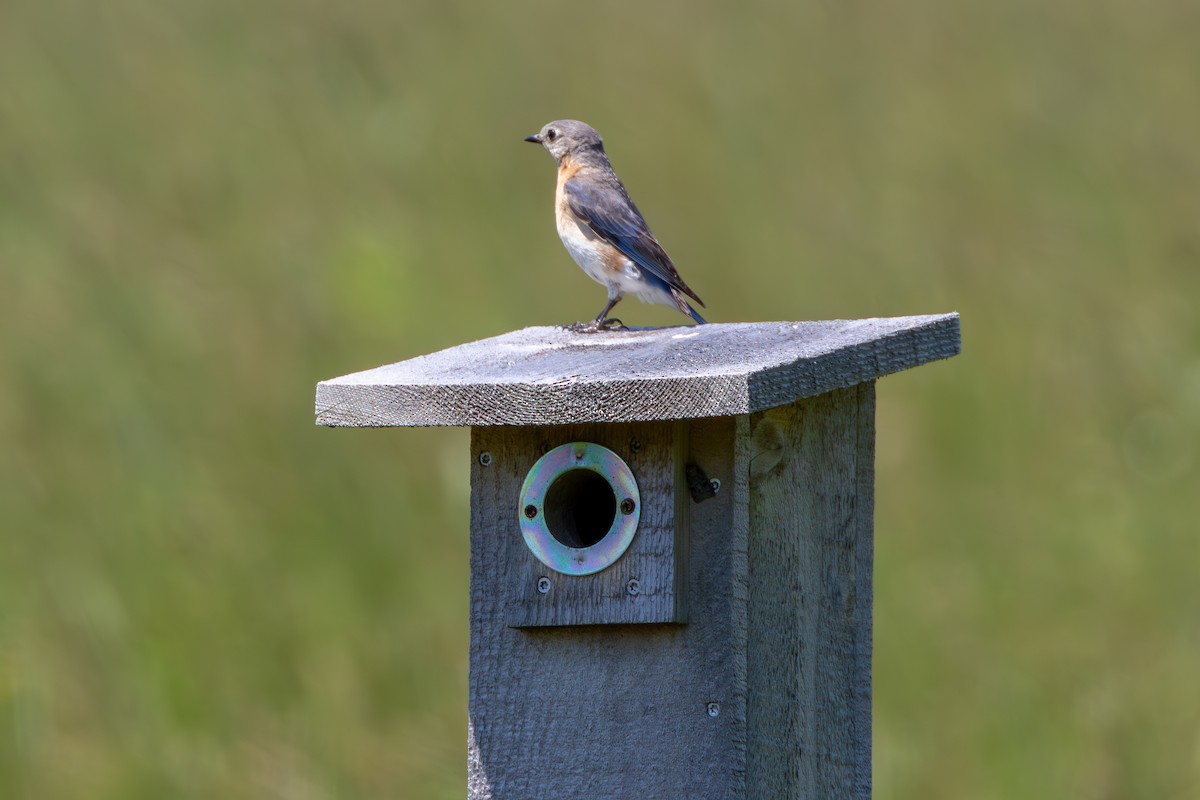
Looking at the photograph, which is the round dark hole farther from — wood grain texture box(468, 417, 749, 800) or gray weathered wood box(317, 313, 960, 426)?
gray weathered wood box(317, 313, 960, 426)

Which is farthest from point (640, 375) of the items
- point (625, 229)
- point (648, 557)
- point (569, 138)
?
point (569, 138)

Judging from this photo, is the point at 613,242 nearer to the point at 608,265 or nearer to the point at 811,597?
the point at 608,265

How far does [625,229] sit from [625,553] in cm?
181

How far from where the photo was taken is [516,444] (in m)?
2.94

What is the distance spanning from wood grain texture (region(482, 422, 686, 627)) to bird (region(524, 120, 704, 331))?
1.39 metres

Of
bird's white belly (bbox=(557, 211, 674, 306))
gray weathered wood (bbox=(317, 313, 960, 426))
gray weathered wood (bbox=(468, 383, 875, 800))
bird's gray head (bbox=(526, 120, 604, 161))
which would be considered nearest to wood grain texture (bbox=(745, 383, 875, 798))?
gray weathered wood (bbox=(468, 383, 875, 800))

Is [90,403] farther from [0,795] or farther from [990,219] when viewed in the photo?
[990,219]

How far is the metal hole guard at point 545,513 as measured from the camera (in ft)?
9.18

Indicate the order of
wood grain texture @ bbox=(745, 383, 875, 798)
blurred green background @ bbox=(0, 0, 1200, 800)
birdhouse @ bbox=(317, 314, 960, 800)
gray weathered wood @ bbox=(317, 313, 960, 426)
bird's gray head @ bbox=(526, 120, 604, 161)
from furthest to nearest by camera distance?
blurred green background @ bbox=(0, 0, 1200, 800) → bird's gray head @ bbox=(526, 120, 604, 161) → wood grain texture @ bbox=(745, 383, 875, 798) → birdhouse @ bbox=(317, 314, 960, 800) → gray weathered wood @ bbox=(317, 313, 960, 426)

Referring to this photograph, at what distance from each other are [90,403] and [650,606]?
3.75m

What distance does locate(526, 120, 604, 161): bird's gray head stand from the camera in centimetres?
485

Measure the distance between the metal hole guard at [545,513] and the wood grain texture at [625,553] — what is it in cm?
1

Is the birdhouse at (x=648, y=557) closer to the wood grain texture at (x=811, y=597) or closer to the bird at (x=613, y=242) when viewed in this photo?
the wood grain texture at (x=811, y=597)

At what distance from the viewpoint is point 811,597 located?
10.0 feet
